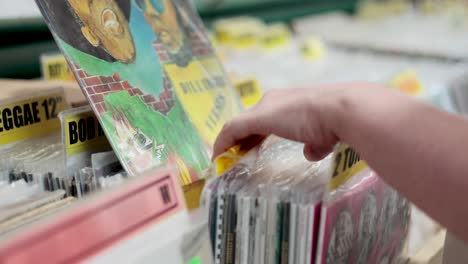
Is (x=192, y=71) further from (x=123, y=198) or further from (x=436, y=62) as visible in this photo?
(x=436, y=62)

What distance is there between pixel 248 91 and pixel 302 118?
70 cm

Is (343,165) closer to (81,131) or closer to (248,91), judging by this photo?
(81,131)

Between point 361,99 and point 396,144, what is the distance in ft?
0.24

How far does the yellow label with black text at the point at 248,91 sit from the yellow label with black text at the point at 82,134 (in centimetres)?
53

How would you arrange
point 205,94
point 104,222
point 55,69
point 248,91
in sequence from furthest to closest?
point 248,91, point 55,69, point 205,94, point 104,222

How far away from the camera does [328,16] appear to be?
127 inches

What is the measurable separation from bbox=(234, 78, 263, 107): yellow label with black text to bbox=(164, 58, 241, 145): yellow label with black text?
0.21 meters

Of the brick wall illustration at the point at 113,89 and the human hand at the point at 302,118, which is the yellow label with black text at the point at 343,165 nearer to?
the human hand at the point at 302,118

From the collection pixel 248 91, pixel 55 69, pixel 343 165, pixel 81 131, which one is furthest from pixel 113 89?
pixel 248 91

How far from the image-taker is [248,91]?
4.58 feet

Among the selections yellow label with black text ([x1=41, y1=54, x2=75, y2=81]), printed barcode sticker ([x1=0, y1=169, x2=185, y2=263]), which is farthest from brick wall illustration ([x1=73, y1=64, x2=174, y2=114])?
yellow label with black text ([x1=41, y1=54, x2=75, y2=81])

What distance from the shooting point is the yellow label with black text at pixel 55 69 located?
126 cm

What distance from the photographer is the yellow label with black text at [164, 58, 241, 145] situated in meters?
1.00

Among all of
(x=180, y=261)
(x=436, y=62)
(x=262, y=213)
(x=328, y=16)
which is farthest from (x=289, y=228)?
(x=328, y=16)
